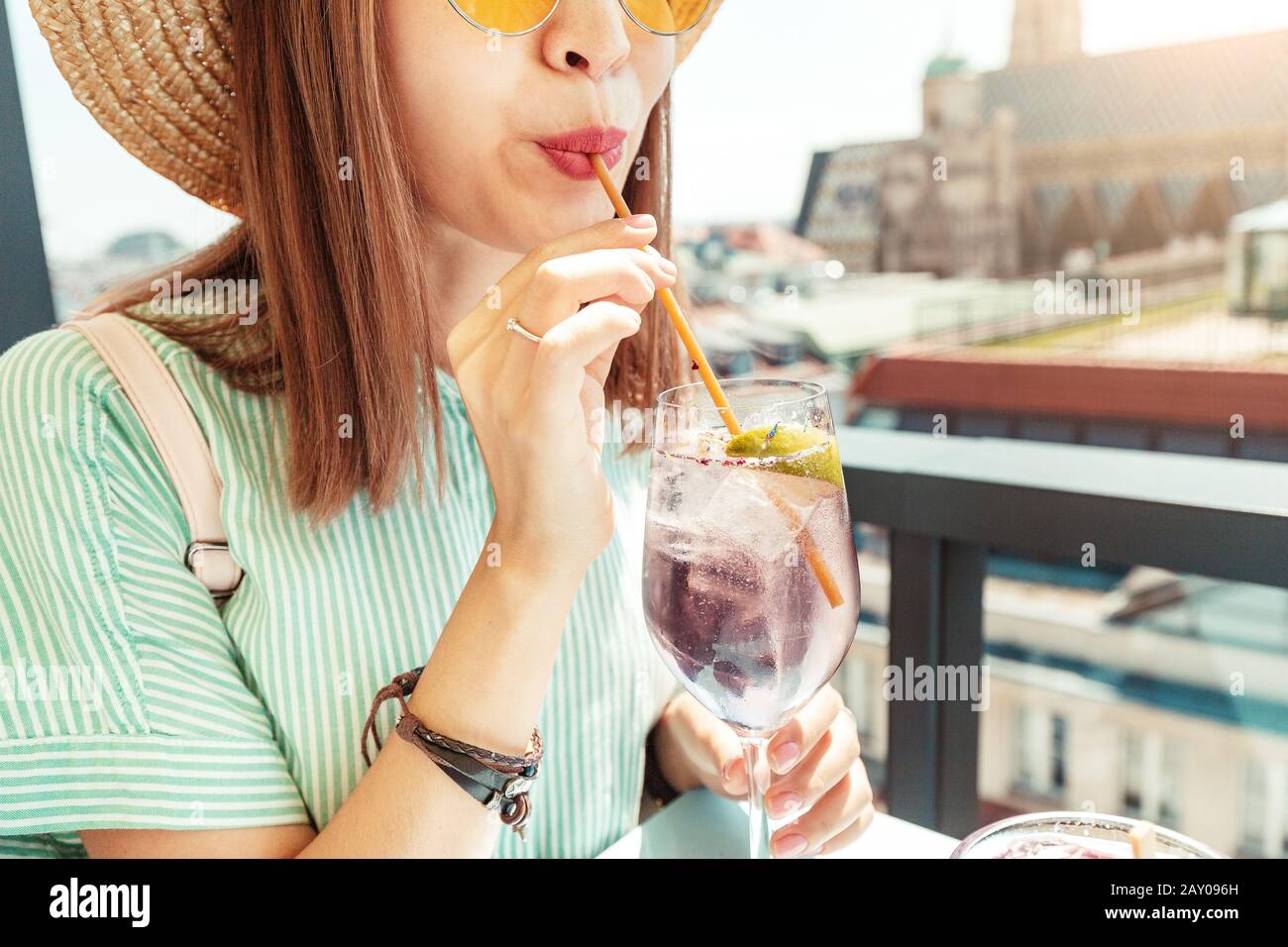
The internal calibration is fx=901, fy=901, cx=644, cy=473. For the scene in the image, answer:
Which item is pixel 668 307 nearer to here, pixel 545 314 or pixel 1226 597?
pixel 545 314

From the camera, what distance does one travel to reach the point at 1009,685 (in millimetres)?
2604

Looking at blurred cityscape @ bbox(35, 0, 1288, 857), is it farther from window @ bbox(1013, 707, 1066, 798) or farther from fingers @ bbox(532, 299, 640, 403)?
fingers @ bbox(532, 299, 640, 403)

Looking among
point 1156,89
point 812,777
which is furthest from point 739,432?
point 1156,89

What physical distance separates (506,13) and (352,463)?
50 cm

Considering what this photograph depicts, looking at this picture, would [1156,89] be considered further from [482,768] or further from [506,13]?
[482,768]

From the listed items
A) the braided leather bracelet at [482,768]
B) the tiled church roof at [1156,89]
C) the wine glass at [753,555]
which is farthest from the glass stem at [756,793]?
the tiled church roof at [1156,89]

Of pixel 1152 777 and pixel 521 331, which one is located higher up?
pixel 521 331

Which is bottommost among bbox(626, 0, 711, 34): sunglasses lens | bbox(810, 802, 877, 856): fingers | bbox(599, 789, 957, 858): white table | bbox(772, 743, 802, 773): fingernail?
bbox(599, 789, 957, 858): white table

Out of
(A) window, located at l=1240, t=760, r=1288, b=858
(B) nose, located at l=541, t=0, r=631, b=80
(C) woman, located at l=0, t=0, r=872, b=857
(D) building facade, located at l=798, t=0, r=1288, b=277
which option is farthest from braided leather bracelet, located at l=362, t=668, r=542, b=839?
(A) window, located at l=1240, t=760, r=1288, b=858

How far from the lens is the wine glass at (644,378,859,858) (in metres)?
0.73

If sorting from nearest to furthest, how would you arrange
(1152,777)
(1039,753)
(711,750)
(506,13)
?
(506,13) → (711,750) → (1152,777) → (1039,753)

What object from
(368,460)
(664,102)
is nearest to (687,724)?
(368,460)

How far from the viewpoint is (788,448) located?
73 centimetres
